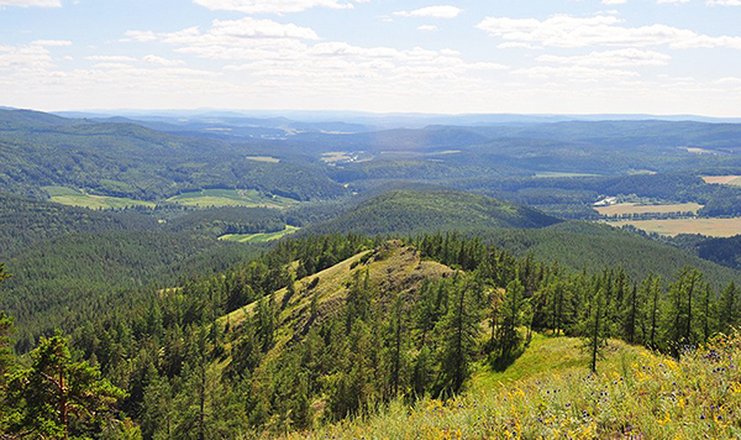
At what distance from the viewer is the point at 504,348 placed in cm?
8844

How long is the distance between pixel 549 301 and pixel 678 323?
2441 centimetres

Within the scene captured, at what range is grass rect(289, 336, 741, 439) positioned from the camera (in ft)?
44.7

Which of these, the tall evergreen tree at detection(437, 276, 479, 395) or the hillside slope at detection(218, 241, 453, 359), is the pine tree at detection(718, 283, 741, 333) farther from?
the hillside slope at detection(218, 241, 453, 359)

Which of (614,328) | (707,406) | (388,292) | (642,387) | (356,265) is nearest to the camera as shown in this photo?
(707,406)

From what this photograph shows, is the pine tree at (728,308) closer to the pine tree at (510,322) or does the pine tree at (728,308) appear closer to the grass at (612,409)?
the pine tree at (510,322)

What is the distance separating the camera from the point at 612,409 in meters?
15.1

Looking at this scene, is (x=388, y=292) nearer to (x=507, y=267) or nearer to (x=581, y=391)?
(x=507, y=267)

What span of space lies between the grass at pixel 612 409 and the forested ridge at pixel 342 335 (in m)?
6.85

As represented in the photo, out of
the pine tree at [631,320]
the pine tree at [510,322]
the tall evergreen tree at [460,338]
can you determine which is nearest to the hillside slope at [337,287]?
the pine tree at [510,322]

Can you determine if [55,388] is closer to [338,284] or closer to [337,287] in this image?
[337,287]

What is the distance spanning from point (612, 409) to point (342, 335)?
99.9 m

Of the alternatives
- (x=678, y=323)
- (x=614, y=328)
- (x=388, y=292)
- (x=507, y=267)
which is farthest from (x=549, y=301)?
(x=388, y=292)

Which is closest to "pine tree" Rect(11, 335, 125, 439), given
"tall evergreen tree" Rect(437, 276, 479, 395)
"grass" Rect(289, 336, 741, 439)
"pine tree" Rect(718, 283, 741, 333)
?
"grass" Rect(289, 336, 741, 439)

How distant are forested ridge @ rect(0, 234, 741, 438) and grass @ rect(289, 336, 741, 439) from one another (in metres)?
6.85
